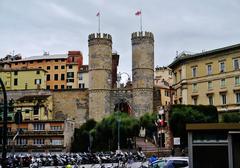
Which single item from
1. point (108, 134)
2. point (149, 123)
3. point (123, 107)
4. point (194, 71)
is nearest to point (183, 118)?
point (149, 123)

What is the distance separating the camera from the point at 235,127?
15.5 metres

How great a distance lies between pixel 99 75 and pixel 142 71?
25.5 ft

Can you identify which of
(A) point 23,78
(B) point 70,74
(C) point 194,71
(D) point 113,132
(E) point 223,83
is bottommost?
(D) point 113,132

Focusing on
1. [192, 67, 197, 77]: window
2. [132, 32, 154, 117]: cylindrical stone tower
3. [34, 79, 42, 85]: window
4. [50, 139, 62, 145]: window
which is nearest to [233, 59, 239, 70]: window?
[192, 67, 197, 77]: window

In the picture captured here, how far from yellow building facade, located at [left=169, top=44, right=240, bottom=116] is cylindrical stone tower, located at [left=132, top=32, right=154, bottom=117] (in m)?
15.2

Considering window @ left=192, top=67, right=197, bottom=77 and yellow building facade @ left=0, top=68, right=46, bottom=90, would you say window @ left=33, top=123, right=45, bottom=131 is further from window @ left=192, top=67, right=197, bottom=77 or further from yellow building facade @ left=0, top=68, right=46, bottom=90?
window @ left=192, top=67, right=197, bottom=77

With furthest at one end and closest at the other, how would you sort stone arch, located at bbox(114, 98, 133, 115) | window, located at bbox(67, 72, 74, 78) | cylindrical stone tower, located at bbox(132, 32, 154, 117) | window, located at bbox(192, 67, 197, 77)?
1. window, located at bbox(67, 72, 74, 78)
2. stone arch, located at bbox(114, 98, 133, 115)
3. cylindrical stone tower, located at bbox(132, 32, 154, 117)
4. window, located at bbox(192, 67, 197, 77)

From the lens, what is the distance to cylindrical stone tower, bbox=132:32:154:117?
270 feet

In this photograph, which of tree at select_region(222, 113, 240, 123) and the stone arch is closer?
tree at select_region(222, 113, 240, 123)

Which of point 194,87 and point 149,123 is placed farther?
point 194,87

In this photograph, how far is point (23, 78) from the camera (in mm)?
92062

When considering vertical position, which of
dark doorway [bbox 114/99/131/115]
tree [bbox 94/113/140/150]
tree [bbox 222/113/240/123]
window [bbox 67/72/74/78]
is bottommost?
tree [bbox 94/113/140/150]

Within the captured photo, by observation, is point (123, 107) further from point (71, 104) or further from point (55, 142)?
point (55, 142)

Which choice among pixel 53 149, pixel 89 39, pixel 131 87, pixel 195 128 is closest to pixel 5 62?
pixel 89 39
